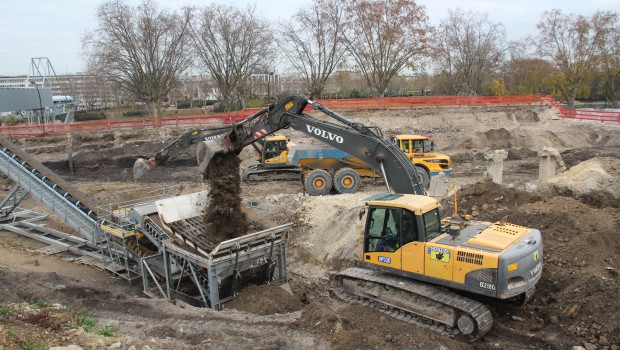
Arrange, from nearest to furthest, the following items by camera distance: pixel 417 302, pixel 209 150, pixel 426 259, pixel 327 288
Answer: pixel 426 259 < pixel 417 302 < pixel 209 150 < pixel 327 288

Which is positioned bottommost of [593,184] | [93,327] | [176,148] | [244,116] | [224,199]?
[93,327]

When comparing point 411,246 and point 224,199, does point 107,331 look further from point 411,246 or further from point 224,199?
point 411,246

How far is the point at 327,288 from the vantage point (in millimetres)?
11547

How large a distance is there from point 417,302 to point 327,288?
11.4 feet

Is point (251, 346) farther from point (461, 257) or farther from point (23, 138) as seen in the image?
point (23, 138)

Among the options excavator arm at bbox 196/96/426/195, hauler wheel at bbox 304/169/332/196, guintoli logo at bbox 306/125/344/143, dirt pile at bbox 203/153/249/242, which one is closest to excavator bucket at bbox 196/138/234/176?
excavator arm at bbox 196/96/426/195

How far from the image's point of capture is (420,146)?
61.1 feet

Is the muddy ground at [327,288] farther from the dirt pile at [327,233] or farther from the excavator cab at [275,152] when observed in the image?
the excavator cab at [275,152]

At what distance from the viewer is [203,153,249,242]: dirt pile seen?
1097 centimetres

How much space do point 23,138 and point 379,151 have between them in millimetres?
27427

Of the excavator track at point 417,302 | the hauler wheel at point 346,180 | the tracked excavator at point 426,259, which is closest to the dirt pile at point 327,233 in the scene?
the hauler wheel at point 346,180

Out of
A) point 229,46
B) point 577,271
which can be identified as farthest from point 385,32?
point 577,271

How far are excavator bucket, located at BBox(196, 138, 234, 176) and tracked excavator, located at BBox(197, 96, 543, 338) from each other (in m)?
2.84

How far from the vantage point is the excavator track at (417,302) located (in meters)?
7.81
